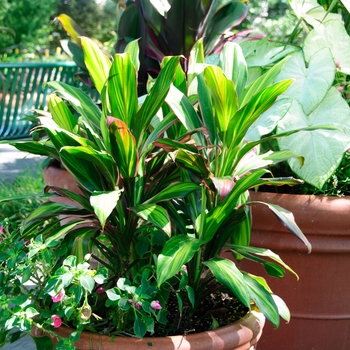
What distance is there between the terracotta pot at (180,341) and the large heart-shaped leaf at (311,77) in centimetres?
87

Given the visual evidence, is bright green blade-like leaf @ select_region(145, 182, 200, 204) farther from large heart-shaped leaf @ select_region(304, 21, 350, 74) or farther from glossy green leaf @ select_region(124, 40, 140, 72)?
large heart-shaped leaf @ select_region(304, 21, 350, 74)

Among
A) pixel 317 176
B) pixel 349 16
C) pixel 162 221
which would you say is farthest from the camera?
pixel 349 16

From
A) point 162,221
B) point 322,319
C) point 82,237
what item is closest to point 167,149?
point 162,221

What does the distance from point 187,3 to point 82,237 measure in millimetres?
1301

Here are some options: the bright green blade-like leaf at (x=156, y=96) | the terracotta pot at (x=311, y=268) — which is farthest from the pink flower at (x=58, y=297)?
the terracotta pot at (x=311, y=268)

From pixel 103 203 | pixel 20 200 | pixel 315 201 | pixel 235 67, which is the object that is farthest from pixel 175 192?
pixel 20 200

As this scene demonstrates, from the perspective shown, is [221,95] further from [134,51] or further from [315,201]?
[315,201]

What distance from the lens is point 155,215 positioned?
147 cm

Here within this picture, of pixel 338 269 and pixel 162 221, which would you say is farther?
pixel 338 269

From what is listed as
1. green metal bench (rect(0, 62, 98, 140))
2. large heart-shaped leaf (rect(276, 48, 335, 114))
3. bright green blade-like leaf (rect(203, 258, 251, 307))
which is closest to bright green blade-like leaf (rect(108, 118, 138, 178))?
bright green blade-like leaf (rect(203, 258, 251, 307))

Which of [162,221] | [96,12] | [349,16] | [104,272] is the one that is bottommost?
[96,12]

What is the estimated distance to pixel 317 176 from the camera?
196 cm

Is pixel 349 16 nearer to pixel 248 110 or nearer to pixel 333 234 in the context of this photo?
pixel 333 234

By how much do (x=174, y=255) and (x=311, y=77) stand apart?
3.20ft
